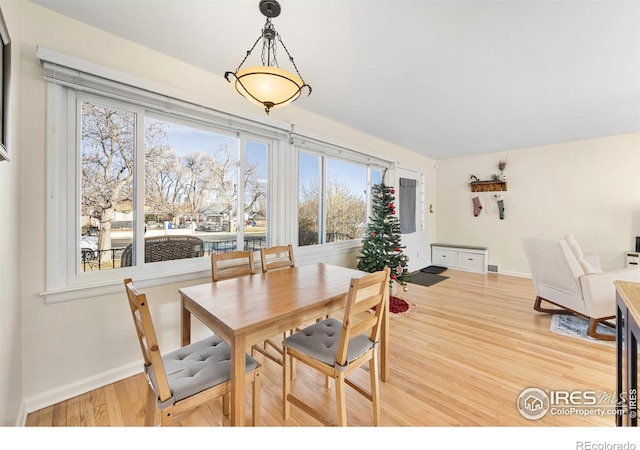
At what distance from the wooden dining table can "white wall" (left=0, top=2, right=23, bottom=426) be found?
78 centimetres

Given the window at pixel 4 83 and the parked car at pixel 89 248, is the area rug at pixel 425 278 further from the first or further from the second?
the window at pixel 4 83

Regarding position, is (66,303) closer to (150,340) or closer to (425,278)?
(150,340)

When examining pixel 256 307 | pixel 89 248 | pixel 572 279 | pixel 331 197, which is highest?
pixel 331 197

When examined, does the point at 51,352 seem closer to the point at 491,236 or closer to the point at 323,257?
the point at 323,257

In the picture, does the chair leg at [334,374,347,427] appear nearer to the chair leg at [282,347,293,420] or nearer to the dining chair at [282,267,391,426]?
the dining chair at [282,267,391,426]

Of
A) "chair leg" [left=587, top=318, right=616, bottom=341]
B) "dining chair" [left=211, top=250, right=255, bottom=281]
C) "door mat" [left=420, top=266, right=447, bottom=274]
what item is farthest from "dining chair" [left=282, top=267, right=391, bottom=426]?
"door mat" [left=420, top=266, right=447, bottom=274]

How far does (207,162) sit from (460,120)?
3.25 meters

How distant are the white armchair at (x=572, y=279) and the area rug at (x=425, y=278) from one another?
158cm

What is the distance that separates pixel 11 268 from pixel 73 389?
0.93m

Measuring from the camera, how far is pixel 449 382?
1899 mm

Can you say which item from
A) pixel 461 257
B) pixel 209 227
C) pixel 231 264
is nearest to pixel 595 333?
pixel 461 257

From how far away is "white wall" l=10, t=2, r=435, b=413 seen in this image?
1.60m

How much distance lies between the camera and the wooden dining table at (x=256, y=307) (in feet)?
3.92

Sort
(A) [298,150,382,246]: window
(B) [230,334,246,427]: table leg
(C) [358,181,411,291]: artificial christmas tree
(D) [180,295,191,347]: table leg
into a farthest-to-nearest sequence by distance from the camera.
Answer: (C) [358,181,411,291]: artificial christmas tree < (A) [298,150,382,246]: window < (D) [180,295,191,347]: table leg < (B) [230,334,246,427]: table leg
